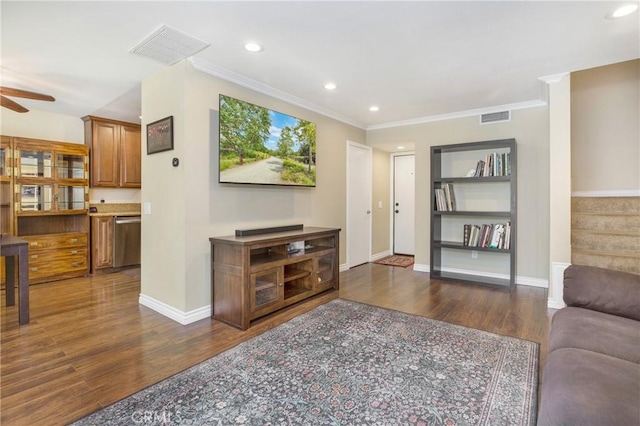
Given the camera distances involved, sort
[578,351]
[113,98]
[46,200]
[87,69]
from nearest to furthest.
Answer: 1. [578,351]
2. [87,69]
3. [113,98]
4. [46,200]

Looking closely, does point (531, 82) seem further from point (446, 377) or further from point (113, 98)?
point (113, 98)

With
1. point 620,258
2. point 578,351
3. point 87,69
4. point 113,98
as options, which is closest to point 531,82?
point 620,258

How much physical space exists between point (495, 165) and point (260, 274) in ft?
10.8

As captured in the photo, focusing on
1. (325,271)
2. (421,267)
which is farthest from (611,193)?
(325,271)

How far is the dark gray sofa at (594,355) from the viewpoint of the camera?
1.04 meters

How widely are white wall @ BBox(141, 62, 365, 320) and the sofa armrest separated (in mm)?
2791

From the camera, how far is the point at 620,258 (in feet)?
10.3

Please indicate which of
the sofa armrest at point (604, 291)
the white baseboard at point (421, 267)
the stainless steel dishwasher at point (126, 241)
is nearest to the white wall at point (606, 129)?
the white baseboard at point (421, 267)

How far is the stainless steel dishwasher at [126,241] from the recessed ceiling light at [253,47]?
12.1 ft

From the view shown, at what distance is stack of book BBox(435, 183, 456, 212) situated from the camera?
452cm

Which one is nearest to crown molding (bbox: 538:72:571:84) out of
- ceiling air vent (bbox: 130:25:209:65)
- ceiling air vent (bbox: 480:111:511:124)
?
ceiling air vent (bbox: 480:111:511:124)

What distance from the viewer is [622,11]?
217 centimetres

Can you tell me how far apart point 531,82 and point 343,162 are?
2506 mm

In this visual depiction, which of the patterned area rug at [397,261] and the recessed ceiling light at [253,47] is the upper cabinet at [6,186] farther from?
the patterned area rug at [397,261]
